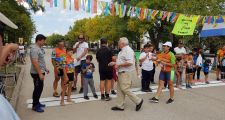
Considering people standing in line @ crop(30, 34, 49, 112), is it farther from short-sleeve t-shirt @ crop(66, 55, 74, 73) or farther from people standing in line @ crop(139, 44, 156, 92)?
people standing in line @ crop(139, 44, 156, 92)

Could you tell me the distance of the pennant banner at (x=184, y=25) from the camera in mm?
13320

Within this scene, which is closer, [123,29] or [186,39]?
[186,39]

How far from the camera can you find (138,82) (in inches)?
500

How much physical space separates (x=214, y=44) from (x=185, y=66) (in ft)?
45.4

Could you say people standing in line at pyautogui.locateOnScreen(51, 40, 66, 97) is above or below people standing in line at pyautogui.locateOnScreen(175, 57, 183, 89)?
above

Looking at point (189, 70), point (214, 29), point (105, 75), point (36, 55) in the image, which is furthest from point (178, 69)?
point (214, 29)

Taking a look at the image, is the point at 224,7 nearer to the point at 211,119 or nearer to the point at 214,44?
the point at 214,44

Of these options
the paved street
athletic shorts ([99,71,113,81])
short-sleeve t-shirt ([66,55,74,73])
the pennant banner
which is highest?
the pennant banner

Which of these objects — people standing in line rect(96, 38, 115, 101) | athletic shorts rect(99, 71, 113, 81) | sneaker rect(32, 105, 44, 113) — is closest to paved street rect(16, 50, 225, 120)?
sneaker rect(32, 105, 44, 113)

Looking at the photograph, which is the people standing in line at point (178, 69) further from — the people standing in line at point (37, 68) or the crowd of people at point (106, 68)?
the people standing in line at point (37, 68)

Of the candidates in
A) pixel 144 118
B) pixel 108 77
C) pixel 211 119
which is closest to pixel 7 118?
pixel 144 118

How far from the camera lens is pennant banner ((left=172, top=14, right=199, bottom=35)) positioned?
13.3 meters

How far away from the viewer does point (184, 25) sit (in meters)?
13.4

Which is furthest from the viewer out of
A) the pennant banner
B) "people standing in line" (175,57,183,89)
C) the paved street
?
the pennant banner
